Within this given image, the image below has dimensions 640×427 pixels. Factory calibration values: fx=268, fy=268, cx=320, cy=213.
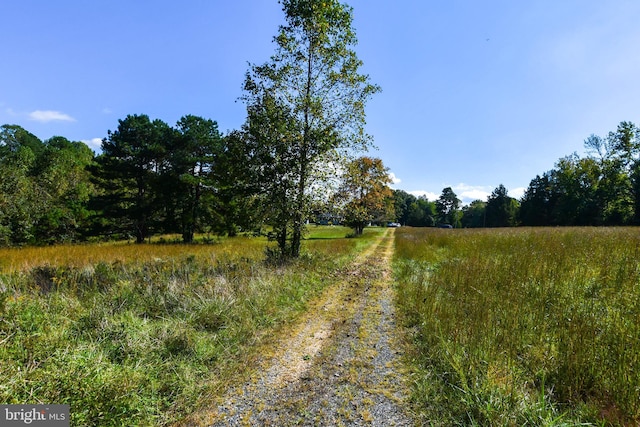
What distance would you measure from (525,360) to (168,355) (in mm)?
4655

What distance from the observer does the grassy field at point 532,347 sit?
2506mm

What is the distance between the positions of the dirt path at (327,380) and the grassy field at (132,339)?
41cm

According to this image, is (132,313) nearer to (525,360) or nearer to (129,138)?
(525,360)

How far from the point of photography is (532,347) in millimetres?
3506

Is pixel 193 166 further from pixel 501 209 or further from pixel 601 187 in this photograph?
pixel 501 209

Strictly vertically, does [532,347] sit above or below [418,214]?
below

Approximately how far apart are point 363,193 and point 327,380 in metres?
29.3

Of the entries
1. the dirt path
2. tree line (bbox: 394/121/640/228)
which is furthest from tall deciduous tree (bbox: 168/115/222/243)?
tree line (bbox: 394/121/640/228)

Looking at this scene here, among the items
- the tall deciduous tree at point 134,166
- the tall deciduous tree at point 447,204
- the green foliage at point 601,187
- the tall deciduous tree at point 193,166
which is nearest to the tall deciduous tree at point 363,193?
the tall deciduous tree at point 193,166

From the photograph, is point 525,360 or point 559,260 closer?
point 525,360

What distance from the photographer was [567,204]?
48344 mm

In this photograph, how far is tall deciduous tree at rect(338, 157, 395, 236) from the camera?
11.5m

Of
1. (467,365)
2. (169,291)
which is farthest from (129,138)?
(467,365)

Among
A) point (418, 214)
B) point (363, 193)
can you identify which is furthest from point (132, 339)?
point (418, 214)
